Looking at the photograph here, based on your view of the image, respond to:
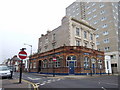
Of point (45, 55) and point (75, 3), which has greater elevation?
point (75, 3)

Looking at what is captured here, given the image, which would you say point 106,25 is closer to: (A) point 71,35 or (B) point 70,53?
(A) point 71,35

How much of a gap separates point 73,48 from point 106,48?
2504cm

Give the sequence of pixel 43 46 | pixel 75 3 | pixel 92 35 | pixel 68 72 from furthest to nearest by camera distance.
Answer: pixel 75 3
pixel 43 46
pixel 92 35
pixel 68 72

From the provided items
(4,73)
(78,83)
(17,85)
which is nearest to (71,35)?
(78,83)

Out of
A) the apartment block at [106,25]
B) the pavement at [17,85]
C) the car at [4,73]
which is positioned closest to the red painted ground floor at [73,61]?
the car at [4,73]

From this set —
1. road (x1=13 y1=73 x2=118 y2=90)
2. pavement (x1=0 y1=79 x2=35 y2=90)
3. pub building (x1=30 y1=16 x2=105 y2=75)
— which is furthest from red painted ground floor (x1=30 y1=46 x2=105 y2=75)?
pavement (x1=0 y1=79 x2=35 y2=90)

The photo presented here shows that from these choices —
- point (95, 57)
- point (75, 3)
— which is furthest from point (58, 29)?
point (75, 3)

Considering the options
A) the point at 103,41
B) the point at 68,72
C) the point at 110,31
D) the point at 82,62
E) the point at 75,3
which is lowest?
the point at 68,72

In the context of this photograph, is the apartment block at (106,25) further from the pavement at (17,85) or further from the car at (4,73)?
the pavement at (17,85)

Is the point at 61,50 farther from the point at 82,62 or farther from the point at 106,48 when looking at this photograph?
the point at 106,48

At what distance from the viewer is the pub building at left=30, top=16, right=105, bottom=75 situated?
75.4ft

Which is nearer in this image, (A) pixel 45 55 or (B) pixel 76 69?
(B) pixel 76 69

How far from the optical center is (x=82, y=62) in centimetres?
2319

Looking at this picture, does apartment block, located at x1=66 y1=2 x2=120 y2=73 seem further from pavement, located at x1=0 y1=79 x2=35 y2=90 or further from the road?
pavement, located at x1=0 y1=79 x2=35 y2=90
